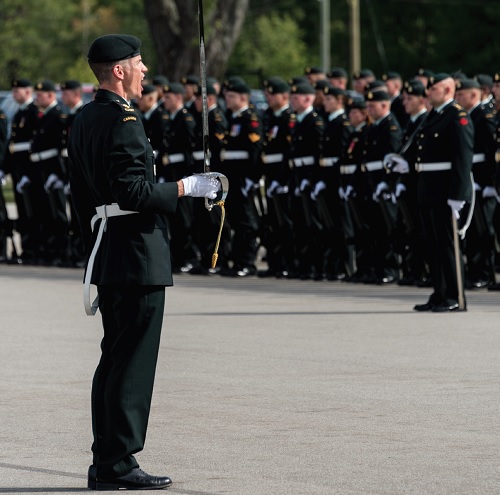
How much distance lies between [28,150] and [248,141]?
3.12 metres

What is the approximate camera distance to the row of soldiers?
53.1 ft

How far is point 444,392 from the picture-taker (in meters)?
9.48

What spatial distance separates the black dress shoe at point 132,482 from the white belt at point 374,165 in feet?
31.8

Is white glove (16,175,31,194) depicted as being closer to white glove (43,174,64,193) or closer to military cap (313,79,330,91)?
white glove (43,174,64,193)

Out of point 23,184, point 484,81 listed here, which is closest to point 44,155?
point 23,184

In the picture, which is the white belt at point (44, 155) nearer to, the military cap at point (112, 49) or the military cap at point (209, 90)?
the military cap at point (209, 90)

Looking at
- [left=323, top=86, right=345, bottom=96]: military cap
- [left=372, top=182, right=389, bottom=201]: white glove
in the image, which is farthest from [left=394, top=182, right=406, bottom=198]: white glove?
[left=323, top=86, right=345, bottom=96]: military cap

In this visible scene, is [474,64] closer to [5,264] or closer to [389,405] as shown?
[5,264]

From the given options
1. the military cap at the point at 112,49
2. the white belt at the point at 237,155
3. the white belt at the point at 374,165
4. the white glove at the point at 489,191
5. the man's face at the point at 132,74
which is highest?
the military cap at the point at 112,49

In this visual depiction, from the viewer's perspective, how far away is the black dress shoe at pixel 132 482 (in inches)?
275

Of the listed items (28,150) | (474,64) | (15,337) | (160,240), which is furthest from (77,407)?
(474,64)

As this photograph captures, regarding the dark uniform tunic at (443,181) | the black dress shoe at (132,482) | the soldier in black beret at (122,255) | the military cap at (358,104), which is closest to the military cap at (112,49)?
the soldier in black beret at (122,255)

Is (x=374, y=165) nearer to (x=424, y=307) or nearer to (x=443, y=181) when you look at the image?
(x=443, y=181)

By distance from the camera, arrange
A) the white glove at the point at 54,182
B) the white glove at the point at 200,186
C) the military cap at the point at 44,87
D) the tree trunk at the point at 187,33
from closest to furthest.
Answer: the white glove at the point at 200,186 < the military cap at the point at 44,87 < the white glove at the point at 54,182 < the tree trunk at the point at 187,33
